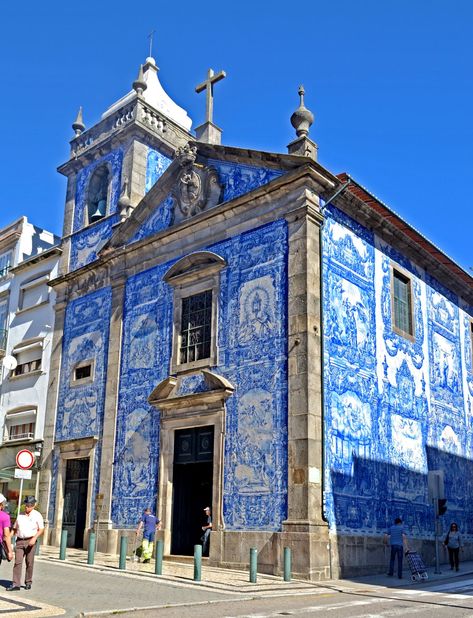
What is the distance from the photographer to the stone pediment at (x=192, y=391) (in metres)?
15.8

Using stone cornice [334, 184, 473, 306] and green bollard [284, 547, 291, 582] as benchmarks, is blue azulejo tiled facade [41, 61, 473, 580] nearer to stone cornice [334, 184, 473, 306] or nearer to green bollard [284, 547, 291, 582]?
stone cornice [334, 184, 473, 306]

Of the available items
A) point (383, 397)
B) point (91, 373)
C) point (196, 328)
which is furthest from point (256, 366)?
point (91, 373)

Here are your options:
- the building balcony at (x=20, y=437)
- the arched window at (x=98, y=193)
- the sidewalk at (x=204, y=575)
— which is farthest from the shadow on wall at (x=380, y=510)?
the arched window at (x=98, y=193)

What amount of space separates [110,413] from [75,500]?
2.94m

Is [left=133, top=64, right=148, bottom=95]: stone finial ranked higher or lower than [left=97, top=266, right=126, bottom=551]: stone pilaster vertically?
higher

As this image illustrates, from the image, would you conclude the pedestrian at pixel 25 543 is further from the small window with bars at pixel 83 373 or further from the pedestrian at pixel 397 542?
the small window with bars at pixel 83 373

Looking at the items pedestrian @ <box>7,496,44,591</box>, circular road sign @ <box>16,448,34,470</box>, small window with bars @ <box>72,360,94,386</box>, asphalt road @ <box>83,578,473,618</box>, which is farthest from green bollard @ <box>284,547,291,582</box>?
small window with bars @ <box>72,360,94,386</box>

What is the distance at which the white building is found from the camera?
22.3 m

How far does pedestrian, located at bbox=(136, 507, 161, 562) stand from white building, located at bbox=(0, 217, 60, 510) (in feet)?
21.6

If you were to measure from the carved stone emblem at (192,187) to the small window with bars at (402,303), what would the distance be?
506 cm

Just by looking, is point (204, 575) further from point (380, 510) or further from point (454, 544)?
point (454, 544)

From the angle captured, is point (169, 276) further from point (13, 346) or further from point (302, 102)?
point (13, 346)

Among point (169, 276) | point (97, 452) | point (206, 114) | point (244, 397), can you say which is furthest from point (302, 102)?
point (97, 452)

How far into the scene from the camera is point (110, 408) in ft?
61.5
